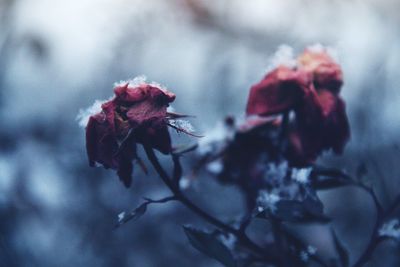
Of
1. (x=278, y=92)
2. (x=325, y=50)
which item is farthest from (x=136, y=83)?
(x=325, y=50)

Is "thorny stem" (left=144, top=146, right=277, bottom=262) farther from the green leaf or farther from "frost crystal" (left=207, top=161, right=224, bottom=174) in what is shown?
"frost crystal" (left=207, top=161, right=224, bottom=174)

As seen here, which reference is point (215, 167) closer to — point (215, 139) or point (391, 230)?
point (215, 139)

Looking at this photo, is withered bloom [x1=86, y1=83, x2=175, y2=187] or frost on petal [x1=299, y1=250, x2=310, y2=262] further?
frost on petal [x1=299, y1=250, x2=310, y2=262]

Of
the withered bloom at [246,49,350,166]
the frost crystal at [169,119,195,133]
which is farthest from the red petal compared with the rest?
the frost crystal at [169,119,195,133]

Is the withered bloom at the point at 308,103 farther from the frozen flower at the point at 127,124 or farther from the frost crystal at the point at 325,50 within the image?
the frozen flower at the point at 127,124

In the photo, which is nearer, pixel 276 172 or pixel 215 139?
pixel 276 172

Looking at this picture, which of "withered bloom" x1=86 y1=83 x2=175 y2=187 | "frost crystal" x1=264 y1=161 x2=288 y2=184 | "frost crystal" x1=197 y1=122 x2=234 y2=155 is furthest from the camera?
"frost crystal" x1=197 y1=122 x2=234 y2=155
